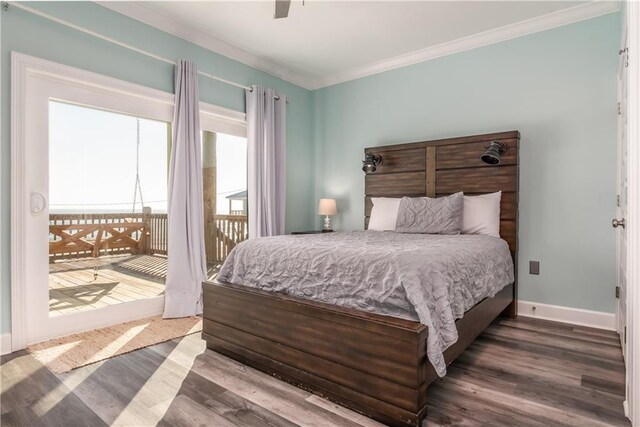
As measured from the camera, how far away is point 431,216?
10.8 ft

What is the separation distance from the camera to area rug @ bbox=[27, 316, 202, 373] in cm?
234

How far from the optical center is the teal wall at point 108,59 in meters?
2.47

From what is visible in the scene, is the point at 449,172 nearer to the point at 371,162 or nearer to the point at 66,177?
the point at 371,162

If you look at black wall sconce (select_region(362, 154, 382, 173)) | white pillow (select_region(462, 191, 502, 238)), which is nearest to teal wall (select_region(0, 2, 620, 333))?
white pillow (select_region(462, 191, 502, 238))

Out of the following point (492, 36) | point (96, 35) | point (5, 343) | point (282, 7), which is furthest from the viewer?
point (492, 36)

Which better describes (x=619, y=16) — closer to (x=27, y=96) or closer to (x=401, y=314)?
(x=401, y=314)

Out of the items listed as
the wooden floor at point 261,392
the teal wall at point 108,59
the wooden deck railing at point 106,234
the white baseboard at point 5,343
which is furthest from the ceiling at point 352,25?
the wooden floor at point 261,392

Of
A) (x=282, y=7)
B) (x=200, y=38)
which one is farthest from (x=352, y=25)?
(x=200, y=38)

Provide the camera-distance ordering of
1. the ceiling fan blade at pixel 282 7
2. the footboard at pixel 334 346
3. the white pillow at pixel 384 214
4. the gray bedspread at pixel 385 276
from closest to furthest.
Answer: the footboard at pixel 334 346
the gray bedspread at pixel 385 276
the ceiling fan blade at pixel 282 7
the white pillow at pixel 384 214

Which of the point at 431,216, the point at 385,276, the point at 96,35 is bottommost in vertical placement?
the point at 385,276

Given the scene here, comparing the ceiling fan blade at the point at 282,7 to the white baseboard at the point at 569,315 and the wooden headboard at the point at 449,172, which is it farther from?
the white baseboard at the point at 569,315

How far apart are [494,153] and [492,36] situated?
1.22 meters

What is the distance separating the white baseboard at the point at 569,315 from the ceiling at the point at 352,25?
2455mm

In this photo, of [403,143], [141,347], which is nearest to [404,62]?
[403,143]
